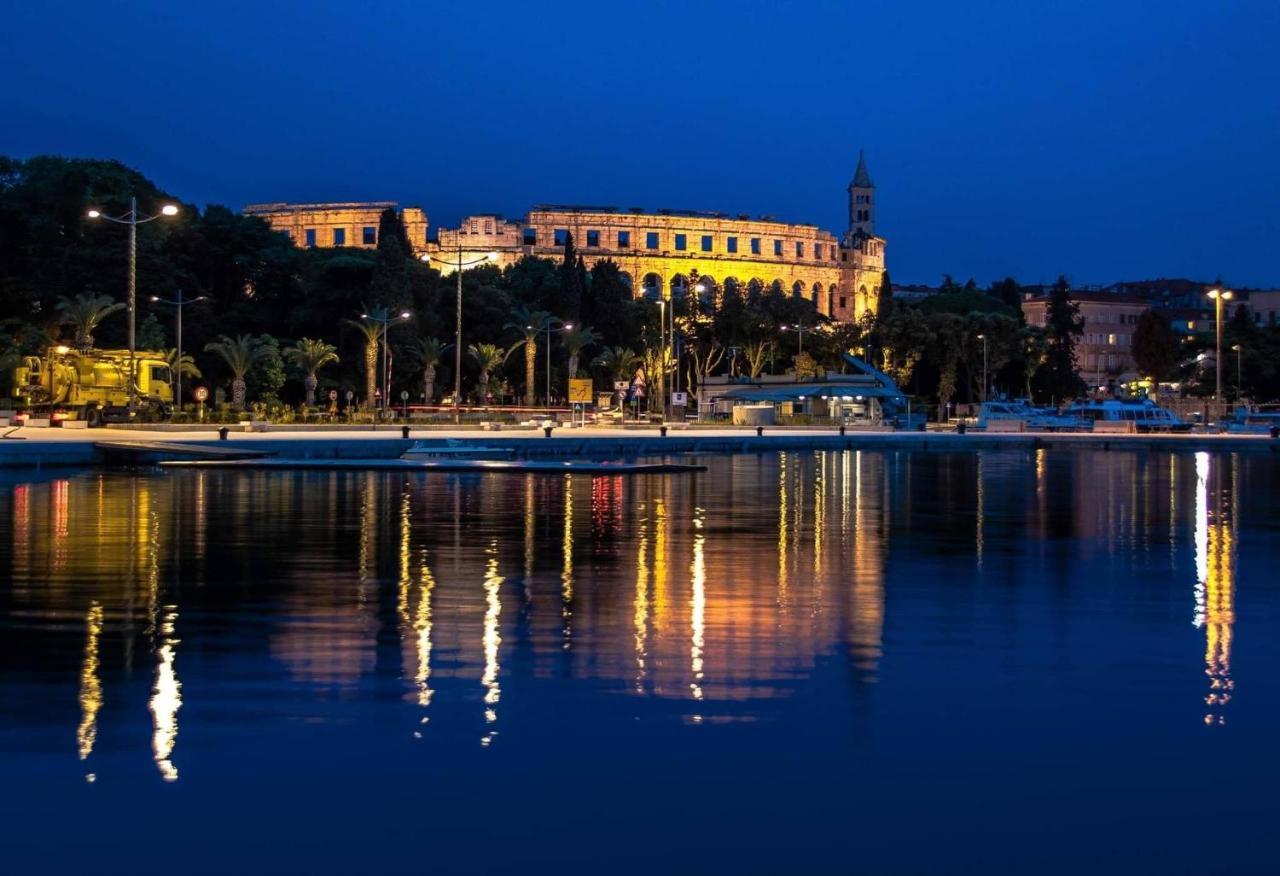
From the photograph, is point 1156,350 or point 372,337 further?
point 1156,350

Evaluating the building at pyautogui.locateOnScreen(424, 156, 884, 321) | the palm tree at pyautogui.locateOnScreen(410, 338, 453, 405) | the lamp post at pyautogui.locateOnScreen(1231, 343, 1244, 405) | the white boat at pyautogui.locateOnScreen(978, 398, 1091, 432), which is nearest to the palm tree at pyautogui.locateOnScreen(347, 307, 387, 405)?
the palm tree at pyautogui.locateOnScreen(410, 338, 453, 405)

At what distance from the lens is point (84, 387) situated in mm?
58469

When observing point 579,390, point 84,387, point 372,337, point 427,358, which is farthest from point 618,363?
point 84,387

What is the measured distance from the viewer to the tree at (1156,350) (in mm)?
148000

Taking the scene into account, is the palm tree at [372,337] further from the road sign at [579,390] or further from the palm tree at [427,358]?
the road sign at [579,390]

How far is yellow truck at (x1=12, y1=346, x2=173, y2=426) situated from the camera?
190 feet

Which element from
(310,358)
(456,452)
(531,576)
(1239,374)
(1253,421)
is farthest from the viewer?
(1239,374)

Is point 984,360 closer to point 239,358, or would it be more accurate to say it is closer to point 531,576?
point 239,358

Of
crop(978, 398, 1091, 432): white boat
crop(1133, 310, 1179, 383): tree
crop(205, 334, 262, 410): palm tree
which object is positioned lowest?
crop(978, 398, 1091, 432): white boat

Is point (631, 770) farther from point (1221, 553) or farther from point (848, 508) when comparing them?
point (848, 508)

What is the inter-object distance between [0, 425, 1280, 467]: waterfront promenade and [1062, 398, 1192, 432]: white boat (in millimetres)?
8379

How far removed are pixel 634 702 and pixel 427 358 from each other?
77.2 m

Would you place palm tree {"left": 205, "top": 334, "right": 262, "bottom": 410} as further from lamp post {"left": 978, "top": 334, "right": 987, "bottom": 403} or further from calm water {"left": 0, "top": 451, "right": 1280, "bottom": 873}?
calm water {"left": 0, "top": 451, "right": 1280, "bottom": 873}

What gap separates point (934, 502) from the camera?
26359 millimetres
